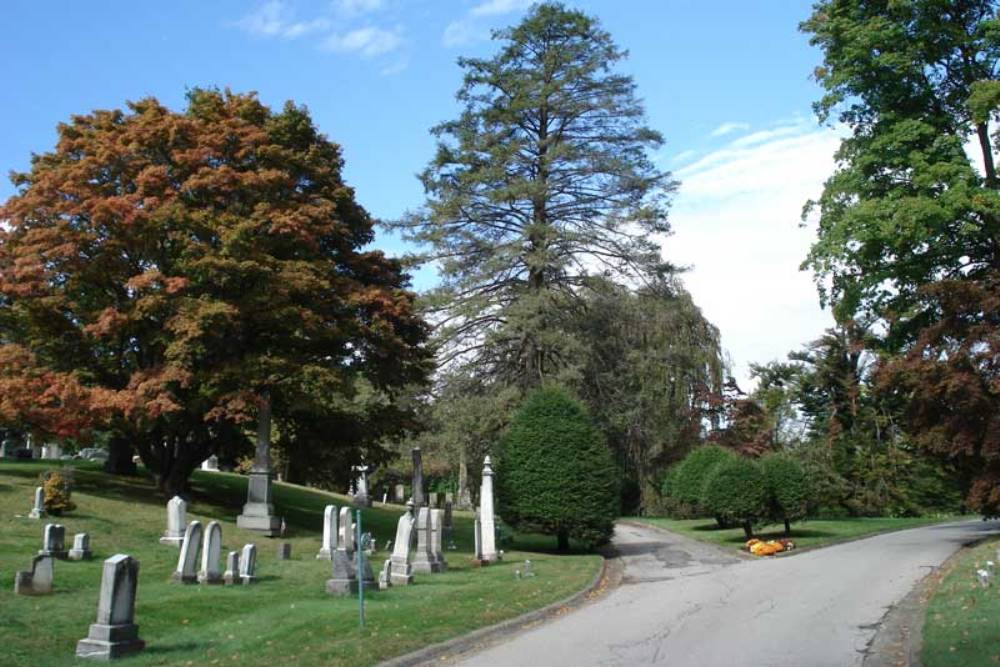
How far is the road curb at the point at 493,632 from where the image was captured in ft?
33.6

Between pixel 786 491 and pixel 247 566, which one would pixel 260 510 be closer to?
pixel 247 566

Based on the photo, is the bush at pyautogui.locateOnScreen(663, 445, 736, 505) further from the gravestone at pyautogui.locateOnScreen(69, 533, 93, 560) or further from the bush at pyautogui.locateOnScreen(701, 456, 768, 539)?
the gravestone at pyautogui.locateOnScreen(69, 533, 93, 560)

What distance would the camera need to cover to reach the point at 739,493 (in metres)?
27.1

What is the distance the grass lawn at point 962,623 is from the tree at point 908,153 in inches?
424

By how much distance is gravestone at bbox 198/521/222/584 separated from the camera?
1558 centimetres

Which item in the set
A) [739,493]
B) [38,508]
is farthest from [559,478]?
[38,508]

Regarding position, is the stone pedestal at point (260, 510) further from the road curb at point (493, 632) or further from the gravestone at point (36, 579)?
the gravestone at point (36, 579)

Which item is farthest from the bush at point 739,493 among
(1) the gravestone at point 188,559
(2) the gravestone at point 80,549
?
(2) the gravestone at point 80,549

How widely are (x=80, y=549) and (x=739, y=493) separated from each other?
18837 mm

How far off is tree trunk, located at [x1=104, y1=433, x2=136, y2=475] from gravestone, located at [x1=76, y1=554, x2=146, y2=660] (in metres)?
23.3

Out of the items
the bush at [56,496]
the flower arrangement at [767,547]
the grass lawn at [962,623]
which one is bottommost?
the grass lawn at [962,623]

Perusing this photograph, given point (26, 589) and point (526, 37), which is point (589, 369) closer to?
point (526, 37)

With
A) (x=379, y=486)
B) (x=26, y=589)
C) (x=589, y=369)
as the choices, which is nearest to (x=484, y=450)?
(x=589, y=369)

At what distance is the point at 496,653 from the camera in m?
10.7
